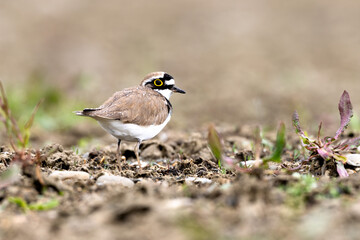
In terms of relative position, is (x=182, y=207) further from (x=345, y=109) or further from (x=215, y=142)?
(x=345, y=109)

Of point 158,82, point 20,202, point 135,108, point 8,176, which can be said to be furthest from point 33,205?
point 158,82

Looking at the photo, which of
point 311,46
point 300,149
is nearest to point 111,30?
point 311,46

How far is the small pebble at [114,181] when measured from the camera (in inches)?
181

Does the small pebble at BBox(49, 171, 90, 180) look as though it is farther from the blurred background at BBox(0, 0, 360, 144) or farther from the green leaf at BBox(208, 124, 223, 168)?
the blurred background at BBox(0, 0, 360, 144)

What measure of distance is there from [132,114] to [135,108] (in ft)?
0.32

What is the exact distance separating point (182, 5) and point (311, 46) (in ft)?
20.2

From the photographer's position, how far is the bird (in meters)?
5.82

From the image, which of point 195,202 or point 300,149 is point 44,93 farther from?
point 195,202

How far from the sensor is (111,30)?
17938 millimetres

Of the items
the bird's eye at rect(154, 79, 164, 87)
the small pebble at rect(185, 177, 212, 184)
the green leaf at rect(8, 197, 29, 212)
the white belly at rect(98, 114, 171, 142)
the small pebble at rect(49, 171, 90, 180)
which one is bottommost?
the green leaf at rect(8, 197, 29, 212)

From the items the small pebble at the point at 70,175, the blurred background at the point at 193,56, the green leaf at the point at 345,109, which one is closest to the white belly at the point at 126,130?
the small pebble at the point at 70,175

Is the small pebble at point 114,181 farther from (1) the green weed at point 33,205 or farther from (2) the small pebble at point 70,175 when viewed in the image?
(1) the green weed at point 33,205

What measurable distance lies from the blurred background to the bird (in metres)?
3.07

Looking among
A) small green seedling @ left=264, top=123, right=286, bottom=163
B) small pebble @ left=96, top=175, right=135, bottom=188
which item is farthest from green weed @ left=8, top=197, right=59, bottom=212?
small green seedling @ left=264, top=123, right=286, bottom=163
